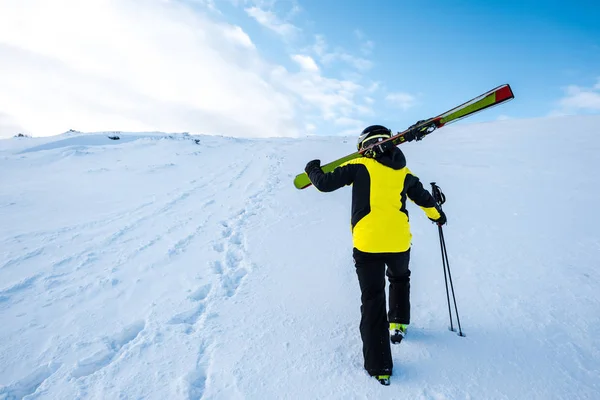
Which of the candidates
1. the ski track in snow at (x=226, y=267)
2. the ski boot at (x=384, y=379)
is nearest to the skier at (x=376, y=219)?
the ski boot at (x=384, y=379)

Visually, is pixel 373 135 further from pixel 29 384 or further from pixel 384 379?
pixel 29 384

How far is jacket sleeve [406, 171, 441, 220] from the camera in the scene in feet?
9.02

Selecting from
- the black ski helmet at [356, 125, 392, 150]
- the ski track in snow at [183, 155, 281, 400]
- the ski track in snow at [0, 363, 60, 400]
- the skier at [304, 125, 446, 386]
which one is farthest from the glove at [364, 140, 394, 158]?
the ski track in snow at [0, 363, 60, 400]

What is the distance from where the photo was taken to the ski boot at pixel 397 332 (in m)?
2.77

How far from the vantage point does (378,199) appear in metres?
2.56

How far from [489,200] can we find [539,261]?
3.21 metres

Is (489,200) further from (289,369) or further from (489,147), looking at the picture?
(489,147)

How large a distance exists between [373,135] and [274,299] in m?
2.08

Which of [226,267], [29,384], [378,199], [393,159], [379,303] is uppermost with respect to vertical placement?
[393,159]

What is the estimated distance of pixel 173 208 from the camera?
7418 millimetres

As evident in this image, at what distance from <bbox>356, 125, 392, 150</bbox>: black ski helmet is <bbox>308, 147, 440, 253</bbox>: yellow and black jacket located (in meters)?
0.21

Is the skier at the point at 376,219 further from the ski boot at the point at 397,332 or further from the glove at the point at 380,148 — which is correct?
the ski boot at the point at 397,332

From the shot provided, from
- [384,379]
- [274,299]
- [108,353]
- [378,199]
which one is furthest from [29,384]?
[378,199]

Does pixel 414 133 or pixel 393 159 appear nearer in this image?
pixel 393 159
